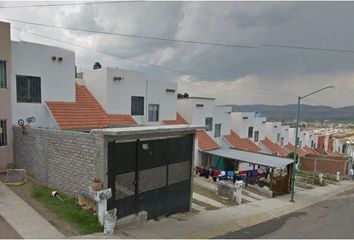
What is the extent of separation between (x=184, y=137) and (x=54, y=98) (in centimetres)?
945

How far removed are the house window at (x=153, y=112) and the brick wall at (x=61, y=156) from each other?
12.3 m

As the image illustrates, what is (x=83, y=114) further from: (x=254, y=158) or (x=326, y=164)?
(x=326, y=164)

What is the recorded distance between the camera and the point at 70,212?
434 inches

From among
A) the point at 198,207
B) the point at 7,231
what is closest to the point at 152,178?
the point at 198,207

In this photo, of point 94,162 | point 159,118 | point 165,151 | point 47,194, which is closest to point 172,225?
point 165,151

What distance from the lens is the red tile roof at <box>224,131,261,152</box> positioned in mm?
34375

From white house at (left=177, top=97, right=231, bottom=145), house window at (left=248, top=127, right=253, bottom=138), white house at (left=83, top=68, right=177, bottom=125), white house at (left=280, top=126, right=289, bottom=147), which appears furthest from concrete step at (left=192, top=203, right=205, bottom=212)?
white house at (left=280, top=126, right=289, bottom=147)

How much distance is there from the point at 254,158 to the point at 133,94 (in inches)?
448

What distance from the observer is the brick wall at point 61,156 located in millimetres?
11438

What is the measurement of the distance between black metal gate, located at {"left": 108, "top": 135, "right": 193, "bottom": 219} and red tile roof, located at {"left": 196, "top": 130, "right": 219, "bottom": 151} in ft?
46.3

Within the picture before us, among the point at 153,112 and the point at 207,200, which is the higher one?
the point at 153,112

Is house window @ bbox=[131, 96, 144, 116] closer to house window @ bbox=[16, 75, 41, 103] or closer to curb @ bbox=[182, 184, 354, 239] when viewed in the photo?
house window @ bbox=[16, 75, 41, 103]

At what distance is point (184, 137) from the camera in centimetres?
1442

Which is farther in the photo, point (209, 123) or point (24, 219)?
point (209, 123)
